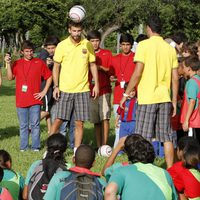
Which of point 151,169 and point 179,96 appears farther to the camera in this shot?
point 179,96

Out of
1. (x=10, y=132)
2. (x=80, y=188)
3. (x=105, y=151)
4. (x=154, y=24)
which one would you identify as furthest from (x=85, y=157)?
(x=10, y=132)

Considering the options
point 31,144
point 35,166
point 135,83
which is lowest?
point 31,144

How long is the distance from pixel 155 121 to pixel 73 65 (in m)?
2.00

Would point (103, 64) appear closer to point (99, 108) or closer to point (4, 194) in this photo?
point (99, 108)

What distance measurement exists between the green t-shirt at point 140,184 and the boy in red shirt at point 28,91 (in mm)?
5201

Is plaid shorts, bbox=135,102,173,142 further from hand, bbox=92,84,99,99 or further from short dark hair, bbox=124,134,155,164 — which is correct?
short dark hair, bbox=124,134,155,164

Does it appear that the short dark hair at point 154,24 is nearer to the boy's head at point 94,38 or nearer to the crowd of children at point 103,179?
the crowd of children at point 103,179

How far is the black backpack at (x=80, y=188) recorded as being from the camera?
5.04 metres

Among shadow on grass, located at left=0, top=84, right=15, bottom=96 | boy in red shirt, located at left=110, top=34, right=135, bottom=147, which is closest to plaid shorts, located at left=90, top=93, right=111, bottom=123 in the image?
boy in red shirt, located at left=110, top=34, right=135, bottom=147

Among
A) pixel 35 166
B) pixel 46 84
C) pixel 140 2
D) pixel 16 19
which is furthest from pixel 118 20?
pixel 35 166

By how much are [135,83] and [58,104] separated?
199 cm

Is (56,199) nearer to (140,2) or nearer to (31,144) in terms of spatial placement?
(31,144)

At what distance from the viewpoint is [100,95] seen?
10.3 meters

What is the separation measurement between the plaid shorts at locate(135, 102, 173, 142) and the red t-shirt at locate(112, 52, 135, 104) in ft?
7.55
